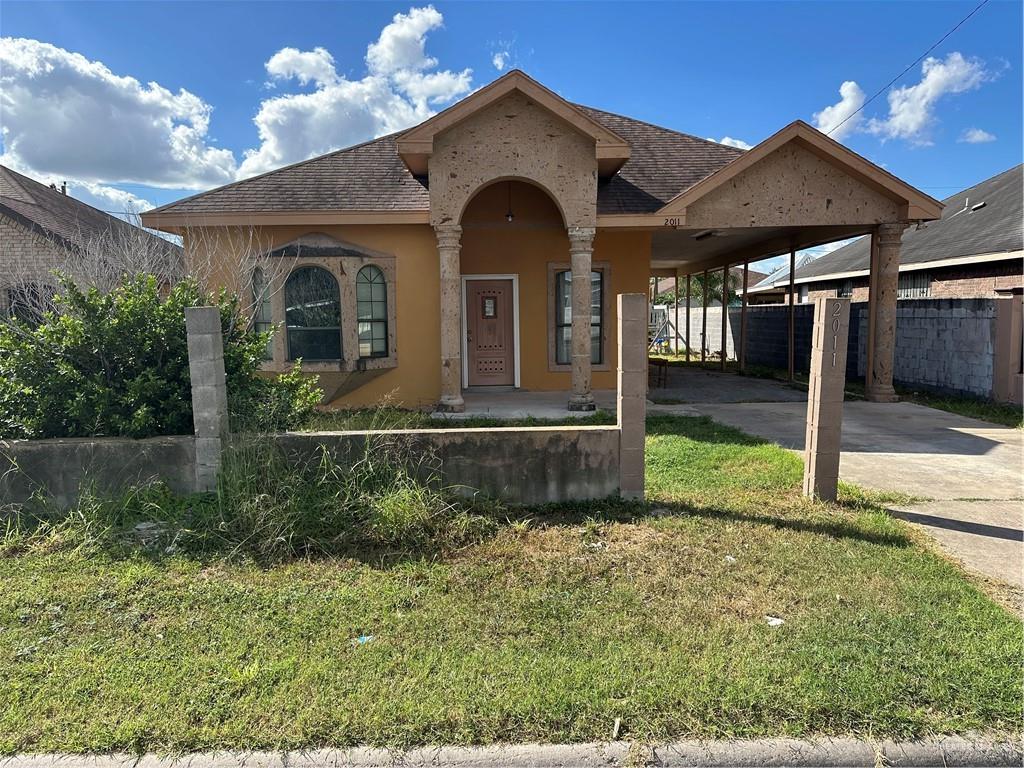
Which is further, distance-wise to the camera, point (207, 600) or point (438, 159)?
point (438, 159)

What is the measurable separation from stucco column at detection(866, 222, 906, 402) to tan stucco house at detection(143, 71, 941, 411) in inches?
1.2

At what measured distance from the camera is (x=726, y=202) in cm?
1031

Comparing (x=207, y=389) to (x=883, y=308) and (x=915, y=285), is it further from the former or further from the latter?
(x=915, y=285)

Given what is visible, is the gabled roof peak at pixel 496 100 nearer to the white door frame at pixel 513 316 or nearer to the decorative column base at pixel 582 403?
the white door frame at pixel 513 316

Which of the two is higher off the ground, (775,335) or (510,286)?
A: (510,286)

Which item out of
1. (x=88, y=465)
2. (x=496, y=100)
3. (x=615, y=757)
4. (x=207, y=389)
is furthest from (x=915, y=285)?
(x=88, y=465)

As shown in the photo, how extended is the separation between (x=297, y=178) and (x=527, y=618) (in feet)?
32.7

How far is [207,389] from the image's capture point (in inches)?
198

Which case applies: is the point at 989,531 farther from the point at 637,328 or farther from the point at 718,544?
the point at 637,328

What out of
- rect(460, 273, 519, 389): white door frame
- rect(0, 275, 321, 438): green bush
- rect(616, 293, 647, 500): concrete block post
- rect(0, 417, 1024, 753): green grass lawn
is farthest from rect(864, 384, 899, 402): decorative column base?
rect(0, 275, 321, 438): green bush

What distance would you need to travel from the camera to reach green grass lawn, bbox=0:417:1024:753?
8.88 feet

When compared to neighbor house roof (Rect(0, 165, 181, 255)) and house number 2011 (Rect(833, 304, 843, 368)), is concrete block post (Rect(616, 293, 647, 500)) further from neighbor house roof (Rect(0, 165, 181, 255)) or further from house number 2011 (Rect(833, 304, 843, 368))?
neighbor house roof (Rect(0, 165, 181, 255))

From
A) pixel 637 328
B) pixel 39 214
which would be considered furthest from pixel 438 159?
pixel 39 214

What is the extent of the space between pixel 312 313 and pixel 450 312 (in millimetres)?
2434
